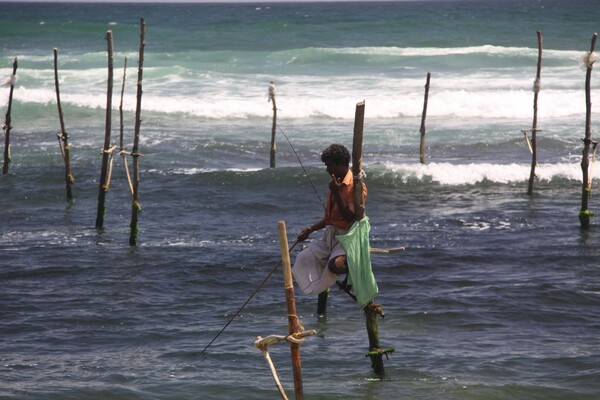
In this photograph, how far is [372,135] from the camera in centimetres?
2092

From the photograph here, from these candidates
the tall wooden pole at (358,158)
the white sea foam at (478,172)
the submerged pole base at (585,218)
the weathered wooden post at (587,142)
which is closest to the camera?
the tall wooden pole at (358,158)

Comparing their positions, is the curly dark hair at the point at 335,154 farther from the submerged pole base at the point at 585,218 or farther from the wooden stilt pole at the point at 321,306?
the submerged pole base at the point at 585,218

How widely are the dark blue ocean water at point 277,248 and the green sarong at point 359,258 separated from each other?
2.91ft

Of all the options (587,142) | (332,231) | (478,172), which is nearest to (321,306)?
(332,231)

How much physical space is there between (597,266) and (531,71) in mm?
22507

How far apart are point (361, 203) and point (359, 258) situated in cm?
40

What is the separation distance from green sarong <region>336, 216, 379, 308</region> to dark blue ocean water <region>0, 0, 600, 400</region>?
89 centimetres

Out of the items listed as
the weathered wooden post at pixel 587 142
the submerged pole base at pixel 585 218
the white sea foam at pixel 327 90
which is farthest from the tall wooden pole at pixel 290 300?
the white sea foam at pixel 327 90

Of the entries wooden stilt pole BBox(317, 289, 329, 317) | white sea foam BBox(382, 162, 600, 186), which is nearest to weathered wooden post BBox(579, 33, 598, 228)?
white sea foam BBox(382, 162, 600, 186)

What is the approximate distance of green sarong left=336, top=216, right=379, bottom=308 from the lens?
657 centimetres

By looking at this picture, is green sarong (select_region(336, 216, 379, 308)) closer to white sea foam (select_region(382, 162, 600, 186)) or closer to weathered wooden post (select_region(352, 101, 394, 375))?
weathered wooden post (select_region(352, 101, 394, 375))

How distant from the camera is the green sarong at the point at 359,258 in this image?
657cm

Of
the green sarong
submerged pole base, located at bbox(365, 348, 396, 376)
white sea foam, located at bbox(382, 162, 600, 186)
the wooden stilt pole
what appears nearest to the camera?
the green sarong

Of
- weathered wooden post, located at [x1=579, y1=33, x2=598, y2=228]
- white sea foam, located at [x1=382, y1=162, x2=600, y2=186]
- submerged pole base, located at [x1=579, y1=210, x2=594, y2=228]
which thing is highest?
weathered wooden post, located at [x1=579, y1=33, x2=598, y2=228]
